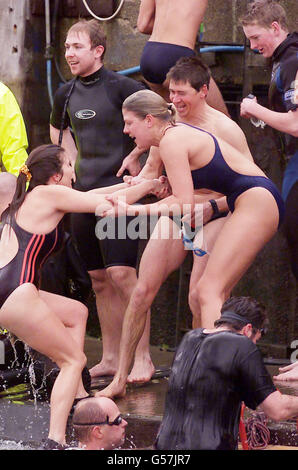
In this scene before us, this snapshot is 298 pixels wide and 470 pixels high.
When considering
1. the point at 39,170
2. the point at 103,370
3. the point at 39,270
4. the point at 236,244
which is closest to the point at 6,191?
the point at 39,170

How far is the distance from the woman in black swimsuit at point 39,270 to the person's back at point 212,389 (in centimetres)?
109

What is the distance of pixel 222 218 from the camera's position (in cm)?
682

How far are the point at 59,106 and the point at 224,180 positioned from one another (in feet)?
5.90

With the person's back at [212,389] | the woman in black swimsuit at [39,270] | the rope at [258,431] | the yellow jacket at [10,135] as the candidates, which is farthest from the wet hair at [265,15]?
the person's back at [212,389]

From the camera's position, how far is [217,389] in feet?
16.0

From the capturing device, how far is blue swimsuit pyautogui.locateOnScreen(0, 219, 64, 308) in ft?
19.7

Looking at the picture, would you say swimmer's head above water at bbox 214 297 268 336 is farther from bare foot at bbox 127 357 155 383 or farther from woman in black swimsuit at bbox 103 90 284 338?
bare foot at bbox 127 357 155 383

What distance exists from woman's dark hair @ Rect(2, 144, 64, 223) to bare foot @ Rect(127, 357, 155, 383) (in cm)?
149

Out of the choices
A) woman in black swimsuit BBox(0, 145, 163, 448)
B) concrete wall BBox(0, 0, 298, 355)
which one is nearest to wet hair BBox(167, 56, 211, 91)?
woman in black swimsuit BBox(0, 145, 163, 448)

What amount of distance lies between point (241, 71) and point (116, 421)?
13.3 feet

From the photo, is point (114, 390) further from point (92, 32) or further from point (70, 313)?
point (92, 32)

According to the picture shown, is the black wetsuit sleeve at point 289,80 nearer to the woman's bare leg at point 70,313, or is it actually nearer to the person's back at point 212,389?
the woman's bare leg at point 70,313

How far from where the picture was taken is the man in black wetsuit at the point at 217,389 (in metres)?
4.84
